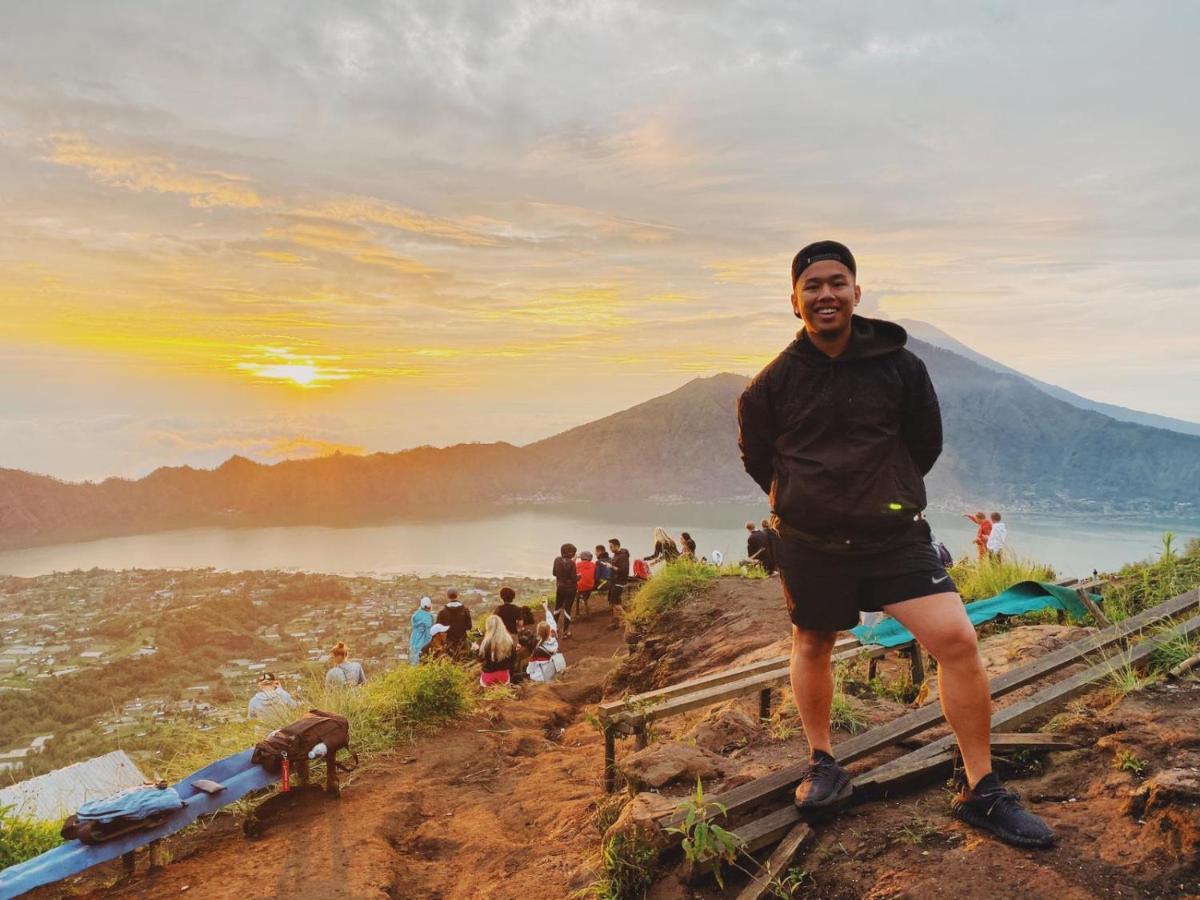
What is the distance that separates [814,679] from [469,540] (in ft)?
309

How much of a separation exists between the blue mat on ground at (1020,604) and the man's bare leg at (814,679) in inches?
95.4

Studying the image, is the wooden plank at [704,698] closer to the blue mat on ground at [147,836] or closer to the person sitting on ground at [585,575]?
the blue mat on ground at [147,836]

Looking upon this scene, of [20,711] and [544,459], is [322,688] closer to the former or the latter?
[20,711]

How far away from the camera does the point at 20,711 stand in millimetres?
29656

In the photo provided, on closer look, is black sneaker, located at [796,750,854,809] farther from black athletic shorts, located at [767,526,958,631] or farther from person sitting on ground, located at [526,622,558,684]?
person sitting on ground, located at [526,622,558,684]

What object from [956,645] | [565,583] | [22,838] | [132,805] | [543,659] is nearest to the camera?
[956,645]

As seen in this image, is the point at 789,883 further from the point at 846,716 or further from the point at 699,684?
the point at 699,684

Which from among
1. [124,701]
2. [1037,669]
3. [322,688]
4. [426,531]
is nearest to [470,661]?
[322,688]

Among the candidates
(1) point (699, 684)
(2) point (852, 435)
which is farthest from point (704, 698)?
(2) point (852, 435)

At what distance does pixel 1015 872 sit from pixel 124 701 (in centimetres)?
3333

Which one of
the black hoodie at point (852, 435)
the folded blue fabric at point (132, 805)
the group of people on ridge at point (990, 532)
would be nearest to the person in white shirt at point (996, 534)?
the group of people on ridge at point (990, 532)

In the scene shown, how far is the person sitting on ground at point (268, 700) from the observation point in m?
6.33

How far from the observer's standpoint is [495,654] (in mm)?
8617

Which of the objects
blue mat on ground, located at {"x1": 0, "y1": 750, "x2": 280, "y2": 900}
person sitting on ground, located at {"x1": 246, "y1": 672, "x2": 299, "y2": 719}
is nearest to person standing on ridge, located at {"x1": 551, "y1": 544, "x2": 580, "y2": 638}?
person sitting on ground, located at {"x1": 246, "y1": 672, "x2": 299, "y2": 719}
